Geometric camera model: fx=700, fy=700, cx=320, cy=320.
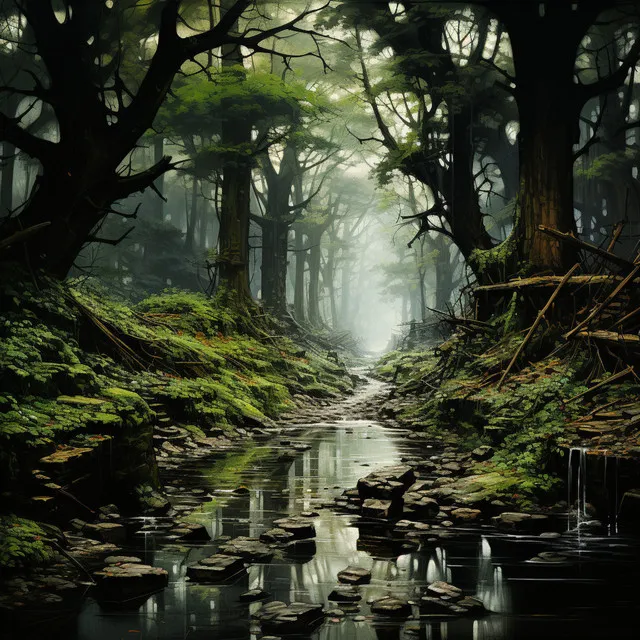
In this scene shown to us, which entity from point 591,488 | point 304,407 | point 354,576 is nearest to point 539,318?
point 591,488

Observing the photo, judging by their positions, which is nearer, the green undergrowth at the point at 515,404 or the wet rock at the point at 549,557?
the wet rock at the point at 549,557

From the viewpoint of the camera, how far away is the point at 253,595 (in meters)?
4.27

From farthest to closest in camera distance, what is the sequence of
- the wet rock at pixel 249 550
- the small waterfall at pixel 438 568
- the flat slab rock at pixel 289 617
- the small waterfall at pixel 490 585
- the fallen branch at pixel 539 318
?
the fallen branch at pixel 539 318, the wet rock at pixel 249 550, the small waterfall at pixel 438 568, the small waterfall at pixel 490 585, the flat slab rock at pixel 289 617

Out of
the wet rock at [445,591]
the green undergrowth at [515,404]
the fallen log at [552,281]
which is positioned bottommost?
the wet rock at [445,591]

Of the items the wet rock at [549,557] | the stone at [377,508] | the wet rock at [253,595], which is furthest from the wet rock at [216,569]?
the wet rock at [549,557]

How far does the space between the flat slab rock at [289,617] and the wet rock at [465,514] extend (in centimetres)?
290

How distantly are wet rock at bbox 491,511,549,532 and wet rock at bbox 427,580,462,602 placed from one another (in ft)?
6.86

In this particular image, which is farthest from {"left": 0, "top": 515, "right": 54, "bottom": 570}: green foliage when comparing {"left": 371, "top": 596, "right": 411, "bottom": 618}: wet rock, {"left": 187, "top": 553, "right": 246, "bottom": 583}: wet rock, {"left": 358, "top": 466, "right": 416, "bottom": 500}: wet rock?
{"left": 358, "top": 466, "right": 416, "bottom": 500}: wet rock

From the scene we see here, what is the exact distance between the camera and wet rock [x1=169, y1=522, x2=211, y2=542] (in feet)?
18.7

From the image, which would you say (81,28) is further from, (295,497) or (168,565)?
(168,565)

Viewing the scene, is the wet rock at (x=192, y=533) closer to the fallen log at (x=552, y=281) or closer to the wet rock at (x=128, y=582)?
the wet rock at (x=128, y=582)

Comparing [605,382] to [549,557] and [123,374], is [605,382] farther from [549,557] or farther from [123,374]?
[123,374]

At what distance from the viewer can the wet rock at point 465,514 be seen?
6.57 m

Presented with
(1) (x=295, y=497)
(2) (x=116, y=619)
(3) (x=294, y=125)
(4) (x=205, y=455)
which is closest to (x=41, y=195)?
(4) (x=205, y=455)
